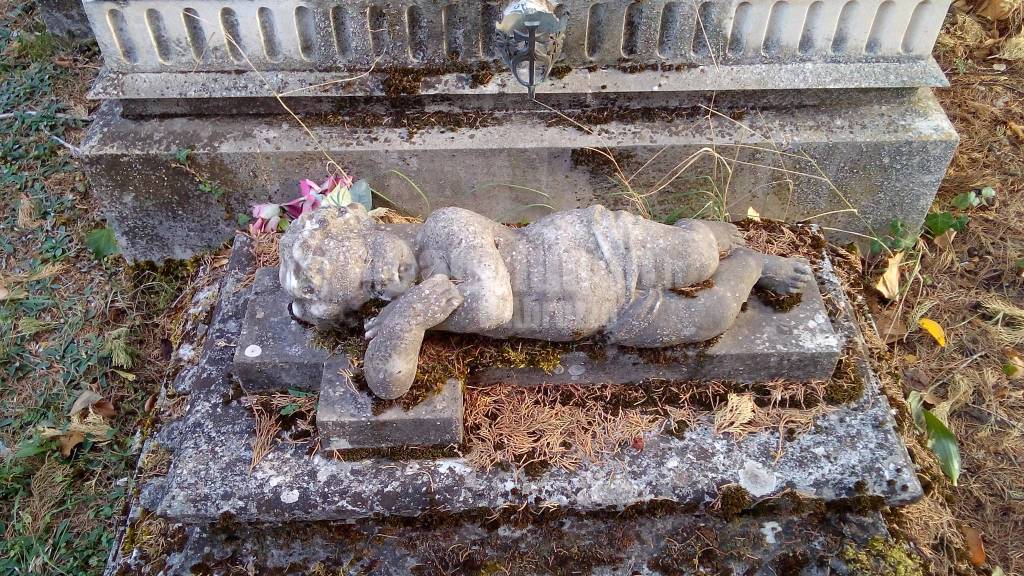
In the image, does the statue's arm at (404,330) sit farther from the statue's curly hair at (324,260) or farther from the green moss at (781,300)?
the green moss at (781,300)

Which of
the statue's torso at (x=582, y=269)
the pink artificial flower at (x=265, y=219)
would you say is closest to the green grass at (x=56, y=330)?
the pink artificial flower at (x=265, y=219)

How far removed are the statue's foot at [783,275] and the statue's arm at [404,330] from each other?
1.28 metres

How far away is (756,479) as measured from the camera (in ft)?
8.76

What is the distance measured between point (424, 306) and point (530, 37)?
1121mm

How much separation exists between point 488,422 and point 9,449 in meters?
2.34

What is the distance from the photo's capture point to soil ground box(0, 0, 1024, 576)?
10.4ft

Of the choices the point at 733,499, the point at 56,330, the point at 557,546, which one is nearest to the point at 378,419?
the point at 557,546

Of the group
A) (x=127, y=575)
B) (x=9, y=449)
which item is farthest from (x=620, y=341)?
(x=9, y=449)

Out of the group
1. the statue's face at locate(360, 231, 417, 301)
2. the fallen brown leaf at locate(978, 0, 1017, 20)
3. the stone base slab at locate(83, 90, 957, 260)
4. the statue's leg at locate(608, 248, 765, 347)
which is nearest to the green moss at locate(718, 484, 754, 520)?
the statue's leg at locate(608, 248, 765, 347)

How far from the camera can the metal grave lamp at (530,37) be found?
8.99ft

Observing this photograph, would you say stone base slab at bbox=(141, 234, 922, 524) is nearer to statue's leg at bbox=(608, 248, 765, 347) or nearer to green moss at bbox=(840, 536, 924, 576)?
green moss at bbox=(840, 536, 924, 576)

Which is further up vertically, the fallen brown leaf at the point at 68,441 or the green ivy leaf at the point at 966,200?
the green ivy leaf at the point at 966,200

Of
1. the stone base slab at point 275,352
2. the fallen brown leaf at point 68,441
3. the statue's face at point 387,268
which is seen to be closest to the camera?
the statue's face at point 387,268

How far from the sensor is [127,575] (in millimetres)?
2693
